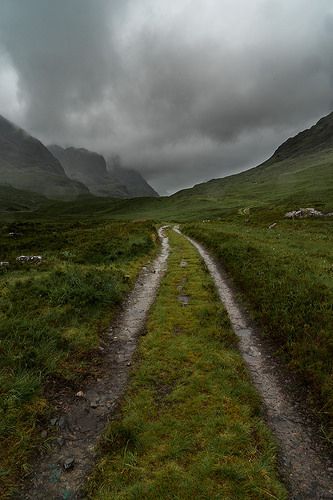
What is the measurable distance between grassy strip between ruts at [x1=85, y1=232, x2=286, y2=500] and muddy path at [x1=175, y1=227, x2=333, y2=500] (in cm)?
36

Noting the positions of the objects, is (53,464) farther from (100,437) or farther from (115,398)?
(115,398)

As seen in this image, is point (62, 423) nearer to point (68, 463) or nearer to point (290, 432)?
point (68, 463)

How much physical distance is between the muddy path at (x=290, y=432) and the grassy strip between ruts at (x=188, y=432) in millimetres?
359

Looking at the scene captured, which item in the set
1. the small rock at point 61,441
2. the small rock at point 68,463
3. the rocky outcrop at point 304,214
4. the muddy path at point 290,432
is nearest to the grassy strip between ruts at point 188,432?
the muddy path at point 290,432

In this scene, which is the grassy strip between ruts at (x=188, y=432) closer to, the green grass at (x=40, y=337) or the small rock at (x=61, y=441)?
the small rock at (x=61, y=441)

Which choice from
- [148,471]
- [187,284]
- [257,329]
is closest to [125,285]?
[187,284]

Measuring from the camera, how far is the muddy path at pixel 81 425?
21.8 feet

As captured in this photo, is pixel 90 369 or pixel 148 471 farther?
pixel 90 369

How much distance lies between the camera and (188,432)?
303 inches

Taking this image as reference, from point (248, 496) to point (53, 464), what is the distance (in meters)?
4.22

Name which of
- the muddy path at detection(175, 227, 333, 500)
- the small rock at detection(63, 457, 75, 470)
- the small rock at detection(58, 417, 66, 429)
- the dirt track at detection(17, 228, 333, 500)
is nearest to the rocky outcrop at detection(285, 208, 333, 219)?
the dirt track at detection(17, 228, 333, 500)

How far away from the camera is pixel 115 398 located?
370 inches

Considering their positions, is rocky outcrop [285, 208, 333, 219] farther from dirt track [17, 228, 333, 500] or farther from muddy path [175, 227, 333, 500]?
muddy path [175, 227, 333, 500]

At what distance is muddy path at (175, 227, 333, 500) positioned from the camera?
662 centimetres
